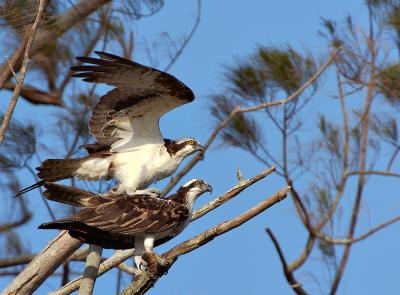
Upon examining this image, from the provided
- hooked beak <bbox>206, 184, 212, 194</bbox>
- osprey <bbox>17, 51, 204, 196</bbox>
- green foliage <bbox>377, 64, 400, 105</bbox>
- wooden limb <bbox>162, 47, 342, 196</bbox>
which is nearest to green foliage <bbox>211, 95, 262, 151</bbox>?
wooden limb <bbox>162, 47, 342, 196</bbox>

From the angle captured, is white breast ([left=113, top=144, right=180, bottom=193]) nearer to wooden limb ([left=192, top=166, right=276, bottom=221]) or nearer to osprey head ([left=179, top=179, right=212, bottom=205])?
wooden limb ([left=192, top=166, right=276, bottom=221])

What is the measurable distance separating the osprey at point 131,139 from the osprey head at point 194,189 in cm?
72

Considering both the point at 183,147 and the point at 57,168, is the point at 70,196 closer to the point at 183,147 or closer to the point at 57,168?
the point at 57,168

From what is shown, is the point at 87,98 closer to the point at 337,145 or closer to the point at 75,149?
the point at 75,149

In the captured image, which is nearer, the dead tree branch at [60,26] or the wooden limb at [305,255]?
the dead tree branch at [60,26]

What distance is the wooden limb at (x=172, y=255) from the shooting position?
5723 millimetres

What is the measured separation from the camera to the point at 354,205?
404 inches

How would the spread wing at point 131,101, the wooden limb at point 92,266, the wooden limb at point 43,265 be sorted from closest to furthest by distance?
the wooden limb at point 92,266
the wooden limb at point 43,265
the spread wing at point 131,101

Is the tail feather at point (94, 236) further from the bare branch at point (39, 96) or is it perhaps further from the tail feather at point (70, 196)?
the bare branch at point (39, 96)

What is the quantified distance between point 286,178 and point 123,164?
2.81 meters

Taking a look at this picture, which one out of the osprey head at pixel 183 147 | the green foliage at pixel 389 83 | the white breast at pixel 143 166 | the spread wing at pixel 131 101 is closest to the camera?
the spread wing at pixel 131 101

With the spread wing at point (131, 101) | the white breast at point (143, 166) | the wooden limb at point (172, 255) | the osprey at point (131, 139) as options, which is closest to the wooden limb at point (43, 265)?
the osprey at point (131, 139)

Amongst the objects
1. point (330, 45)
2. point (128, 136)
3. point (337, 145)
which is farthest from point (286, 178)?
point (128, 136)

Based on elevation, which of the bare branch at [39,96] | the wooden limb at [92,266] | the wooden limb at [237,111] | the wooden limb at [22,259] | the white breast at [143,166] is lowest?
the wooden limb at [92,266]
